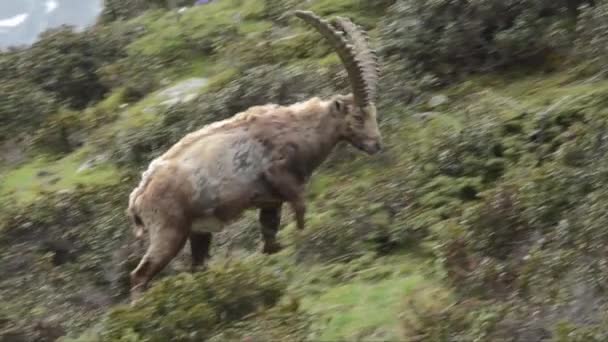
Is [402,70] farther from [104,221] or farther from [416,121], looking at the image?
[104,221]

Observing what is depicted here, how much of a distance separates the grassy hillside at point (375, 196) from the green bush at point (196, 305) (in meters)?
0.01

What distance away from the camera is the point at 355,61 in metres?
9.15

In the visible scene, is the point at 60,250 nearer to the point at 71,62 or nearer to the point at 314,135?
the point at 314,135

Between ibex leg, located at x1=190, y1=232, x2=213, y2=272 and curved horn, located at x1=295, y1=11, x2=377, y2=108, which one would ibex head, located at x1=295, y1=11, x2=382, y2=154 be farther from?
ibex leg, located at x1=190, y1=232, x2=213, y2=272

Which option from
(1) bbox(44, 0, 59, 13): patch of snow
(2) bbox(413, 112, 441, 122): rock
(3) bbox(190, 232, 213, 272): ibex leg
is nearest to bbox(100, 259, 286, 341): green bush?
(3) bbox(190, 232, 213, 272): ibex leg

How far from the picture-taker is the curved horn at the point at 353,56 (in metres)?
9.05

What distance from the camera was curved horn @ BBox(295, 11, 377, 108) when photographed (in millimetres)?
9055

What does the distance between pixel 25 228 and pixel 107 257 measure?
1.66 metres

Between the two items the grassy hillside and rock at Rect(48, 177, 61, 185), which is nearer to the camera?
the grassy hillside

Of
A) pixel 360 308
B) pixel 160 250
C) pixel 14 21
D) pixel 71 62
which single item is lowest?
pixel 360 308

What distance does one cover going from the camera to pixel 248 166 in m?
8.56

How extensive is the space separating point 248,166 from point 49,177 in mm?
6013

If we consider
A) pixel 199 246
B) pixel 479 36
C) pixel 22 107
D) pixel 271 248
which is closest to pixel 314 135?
pixel 271 248

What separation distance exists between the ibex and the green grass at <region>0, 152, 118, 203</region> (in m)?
3.89
